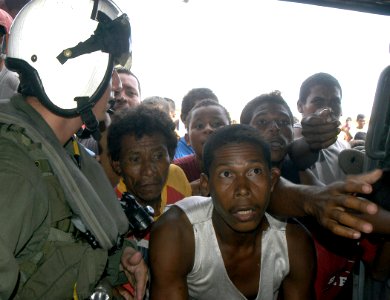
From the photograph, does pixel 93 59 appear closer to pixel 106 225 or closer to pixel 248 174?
pixel 106 225

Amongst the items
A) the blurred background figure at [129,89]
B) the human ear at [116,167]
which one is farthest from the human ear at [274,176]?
the blurred background figure at [129,89]

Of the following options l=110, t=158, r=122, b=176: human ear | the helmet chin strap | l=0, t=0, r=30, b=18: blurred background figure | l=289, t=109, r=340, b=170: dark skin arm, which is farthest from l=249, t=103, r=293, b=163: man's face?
l=0, t=0, r=30, b=18: blurred background figure

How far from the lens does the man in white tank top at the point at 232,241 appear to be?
1.88m

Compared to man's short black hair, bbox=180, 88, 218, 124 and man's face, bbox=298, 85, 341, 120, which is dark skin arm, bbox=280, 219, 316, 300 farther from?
man's short black hair, bbox=180, 88, 218, 124

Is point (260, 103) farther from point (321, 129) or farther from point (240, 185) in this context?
point (240, 185)

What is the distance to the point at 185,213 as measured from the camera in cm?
199

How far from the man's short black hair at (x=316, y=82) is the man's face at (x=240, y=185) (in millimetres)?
1577

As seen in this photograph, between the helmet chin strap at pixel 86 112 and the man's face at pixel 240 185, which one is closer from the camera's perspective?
the helmet chin strap at pixel 86 112

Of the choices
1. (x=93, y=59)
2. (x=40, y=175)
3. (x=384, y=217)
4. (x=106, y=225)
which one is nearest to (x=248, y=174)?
(x=384, y=217)

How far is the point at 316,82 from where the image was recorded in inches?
130

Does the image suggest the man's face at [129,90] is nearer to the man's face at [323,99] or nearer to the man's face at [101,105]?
the man's face at [323,99]

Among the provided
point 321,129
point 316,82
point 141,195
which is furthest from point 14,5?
point 321,129

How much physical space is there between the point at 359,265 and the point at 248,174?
2.79 ft

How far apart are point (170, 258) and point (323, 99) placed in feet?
6.77
